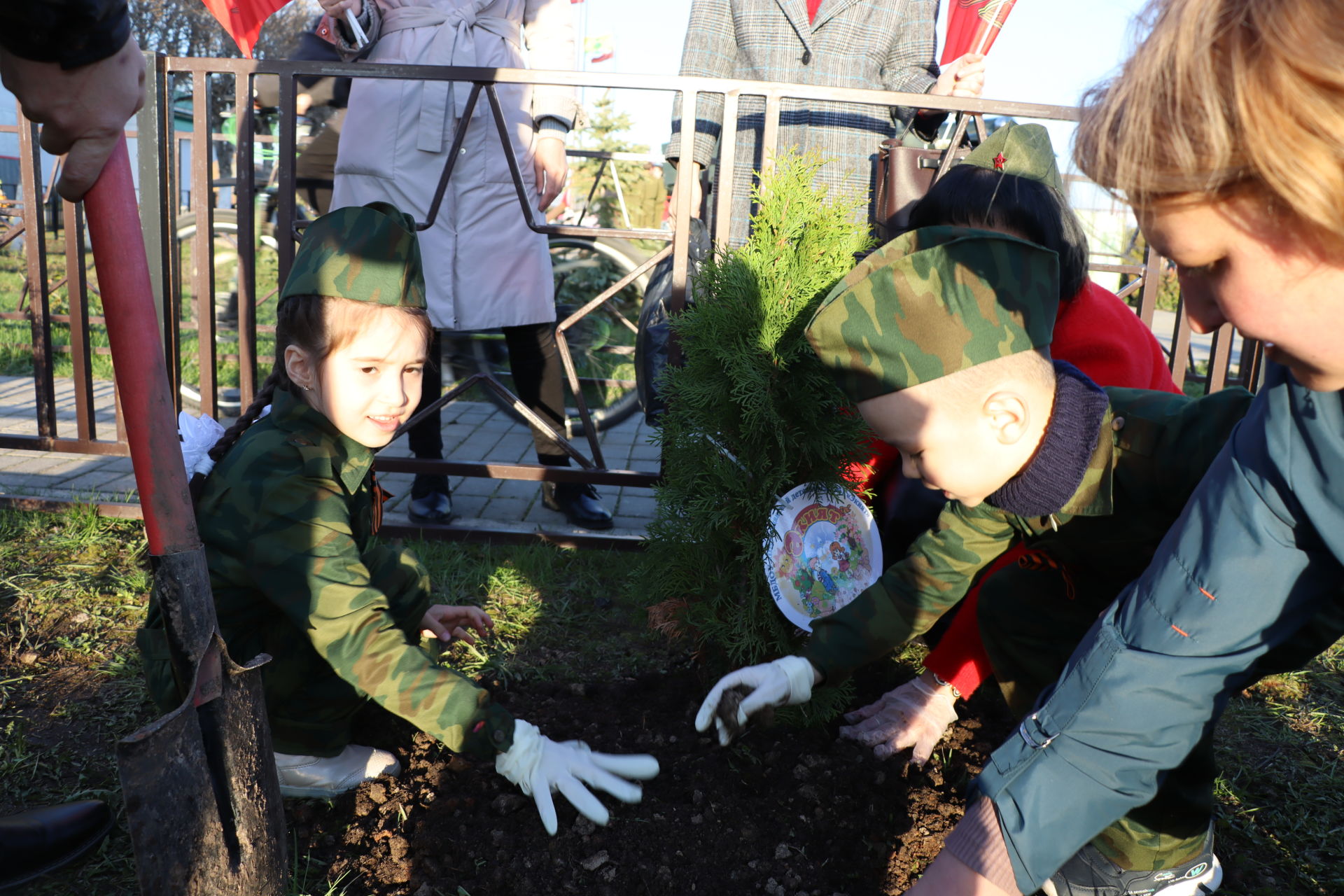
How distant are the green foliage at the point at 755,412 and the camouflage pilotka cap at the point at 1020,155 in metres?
0.44

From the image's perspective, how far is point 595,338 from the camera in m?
6.71

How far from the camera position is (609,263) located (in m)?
7.29

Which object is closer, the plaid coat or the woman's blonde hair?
the woman's blonde hair

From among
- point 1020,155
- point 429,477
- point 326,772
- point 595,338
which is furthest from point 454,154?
point 595,338

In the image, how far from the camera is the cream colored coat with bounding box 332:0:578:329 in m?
3.38

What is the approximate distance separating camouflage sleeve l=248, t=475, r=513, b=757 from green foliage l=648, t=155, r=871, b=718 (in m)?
0.68

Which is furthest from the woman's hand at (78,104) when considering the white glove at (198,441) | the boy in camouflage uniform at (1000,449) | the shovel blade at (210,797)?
the boy in camouflage uniform at (1000,449)

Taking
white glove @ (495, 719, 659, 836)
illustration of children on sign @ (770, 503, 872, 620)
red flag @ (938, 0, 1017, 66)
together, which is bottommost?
white glove @ (495, 719, 659, 836)

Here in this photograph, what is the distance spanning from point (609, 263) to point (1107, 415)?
5.94m

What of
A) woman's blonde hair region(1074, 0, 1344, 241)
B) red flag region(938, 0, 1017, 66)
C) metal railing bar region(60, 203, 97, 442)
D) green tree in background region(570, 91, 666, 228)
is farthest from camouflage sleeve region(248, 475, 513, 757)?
green tree in background region(570, 91, 666, 228)

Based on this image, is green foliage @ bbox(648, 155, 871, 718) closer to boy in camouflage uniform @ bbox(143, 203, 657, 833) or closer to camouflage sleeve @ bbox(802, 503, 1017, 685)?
camouflage sleeve @ bbox(802, 503, 1017, 685)

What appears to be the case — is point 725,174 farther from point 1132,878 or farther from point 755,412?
point 1132,878

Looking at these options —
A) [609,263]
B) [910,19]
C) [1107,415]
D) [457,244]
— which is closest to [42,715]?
[457,244]

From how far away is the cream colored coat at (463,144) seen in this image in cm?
338
